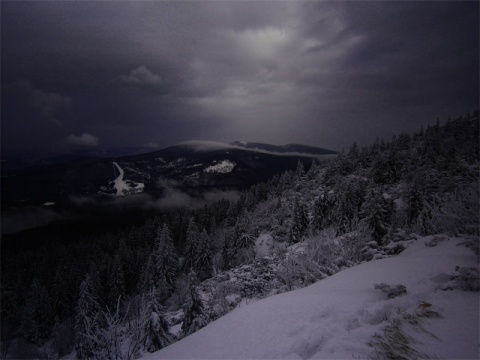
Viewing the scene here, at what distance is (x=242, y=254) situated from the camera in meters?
47.5

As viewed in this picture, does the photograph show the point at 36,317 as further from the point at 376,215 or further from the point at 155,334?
the point at 376,215

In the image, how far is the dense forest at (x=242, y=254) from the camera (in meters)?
14.1

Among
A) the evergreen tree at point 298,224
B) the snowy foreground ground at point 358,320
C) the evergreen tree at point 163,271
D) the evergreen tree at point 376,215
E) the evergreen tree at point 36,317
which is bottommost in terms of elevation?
the evergreen tree at point 36,317

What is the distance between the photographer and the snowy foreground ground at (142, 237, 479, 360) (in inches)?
149

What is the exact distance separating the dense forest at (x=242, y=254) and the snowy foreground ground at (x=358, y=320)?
1887mm

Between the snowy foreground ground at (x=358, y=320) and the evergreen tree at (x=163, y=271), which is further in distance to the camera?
the evergreen tree at (x=163, y=271)

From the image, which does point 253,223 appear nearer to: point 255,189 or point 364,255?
point 255,189

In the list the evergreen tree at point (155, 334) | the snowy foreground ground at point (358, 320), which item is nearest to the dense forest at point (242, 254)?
the evergreen tree at point (155, 334)

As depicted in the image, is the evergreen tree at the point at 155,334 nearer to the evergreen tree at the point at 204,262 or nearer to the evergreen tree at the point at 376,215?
the evergreen tree at the point at 376,215

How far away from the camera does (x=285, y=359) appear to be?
418cm

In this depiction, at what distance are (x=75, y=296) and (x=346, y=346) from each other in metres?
61.0

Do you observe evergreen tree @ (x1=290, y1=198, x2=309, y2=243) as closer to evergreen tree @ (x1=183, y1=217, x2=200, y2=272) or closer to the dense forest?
the dense forest

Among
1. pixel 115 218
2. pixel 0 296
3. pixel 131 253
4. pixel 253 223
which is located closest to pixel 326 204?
pixel 253 223

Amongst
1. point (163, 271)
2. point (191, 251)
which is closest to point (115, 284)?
point (163, 271)
